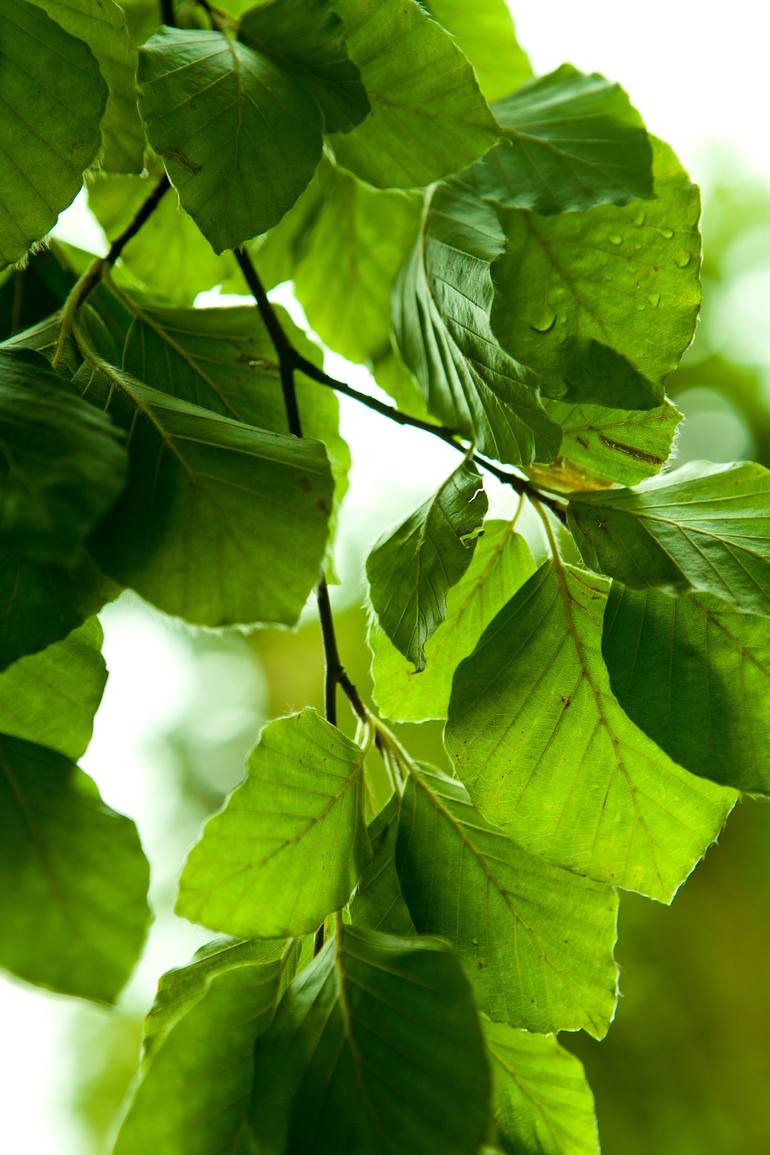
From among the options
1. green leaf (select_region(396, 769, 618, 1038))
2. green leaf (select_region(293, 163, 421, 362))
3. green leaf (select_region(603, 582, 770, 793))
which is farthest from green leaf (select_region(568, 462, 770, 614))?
green leaf (select_region(293, 163, 421, 362))

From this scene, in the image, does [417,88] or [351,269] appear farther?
[351,269]

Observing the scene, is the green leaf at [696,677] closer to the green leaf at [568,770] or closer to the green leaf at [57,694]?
the green leaf at [568,770]

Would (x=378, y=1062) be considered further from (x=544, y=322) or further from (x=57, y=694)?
(x=544, y=322)

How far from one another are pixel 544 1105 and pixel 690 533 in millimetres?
214

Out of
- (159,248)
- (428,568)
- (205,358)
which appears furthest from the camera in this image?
(159,248)

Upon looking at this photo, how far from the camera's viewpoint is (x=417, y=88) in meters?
0.36

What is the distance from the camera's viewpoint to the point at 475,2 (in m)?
0.56

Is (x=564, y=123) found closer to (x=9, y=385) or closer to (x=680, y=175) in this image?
(x=680, y=175)

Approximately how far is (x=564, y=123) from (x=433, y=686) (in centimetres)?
24

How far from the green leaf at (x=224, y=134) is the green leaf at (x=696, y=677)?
Result: 0.18m

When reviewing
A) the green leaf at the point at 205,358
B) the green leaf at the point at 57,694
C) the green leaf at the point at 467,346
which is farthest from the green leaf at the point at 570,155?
the green leaf at the point at 57,694

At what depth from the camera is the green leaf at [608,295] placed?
34 cm

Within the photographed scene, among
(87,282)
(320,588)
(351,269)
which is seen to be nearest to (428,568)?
(320,588)

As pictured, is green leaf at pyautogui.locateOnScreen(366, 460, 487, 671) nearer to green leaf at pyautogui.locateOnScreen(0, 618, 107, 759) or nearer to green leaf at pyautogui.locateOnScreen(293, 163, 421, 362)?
green leaf at pyautogui.locateOnScreen(0, 618, 107, 759)
